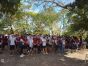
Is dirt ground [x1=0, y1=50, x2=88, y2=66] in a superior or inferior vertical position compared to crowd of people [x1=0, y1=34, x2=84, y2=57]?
inferior

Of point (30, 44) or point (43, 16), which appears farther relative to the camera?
point (43, 16)

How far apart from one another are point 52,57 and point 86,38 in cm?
1282

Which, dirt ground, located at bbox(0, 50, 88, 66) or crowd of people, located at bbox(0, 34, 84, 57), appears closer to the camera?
dirt ground, located at bbox(0, 50, 88, 66)

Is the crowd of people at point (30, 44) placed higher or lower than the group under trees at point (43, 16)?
lower

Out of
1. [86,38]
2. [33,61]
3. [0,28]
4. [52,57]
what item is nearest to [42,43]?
[52,57]

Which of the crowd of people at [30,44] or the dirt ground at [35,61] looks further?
the crowd of people at [30,44]

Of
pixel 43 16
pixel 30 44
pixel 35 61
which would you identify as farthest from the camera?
pixel 43 16

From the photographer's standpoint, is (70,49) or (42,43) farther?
(70,49)

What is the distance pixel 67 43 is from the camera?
97.4 ft

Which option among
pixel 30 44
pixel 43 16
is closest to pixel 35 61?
pixel 30 44

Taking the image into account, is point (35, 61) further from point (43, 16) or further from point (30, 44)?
point (43, 16)

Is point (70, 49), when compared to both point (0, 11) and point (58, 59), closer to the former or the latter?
point (58, 59)

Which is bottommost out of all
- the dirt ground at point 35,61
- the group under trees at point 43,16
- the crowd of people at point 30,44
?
the dirt ground at point 35,61

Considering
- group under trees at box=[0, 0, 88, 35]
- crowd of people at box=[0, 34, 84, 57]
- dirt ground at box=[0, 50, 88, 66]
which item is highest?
group under trees at box=[0, 0, 88, 35]
